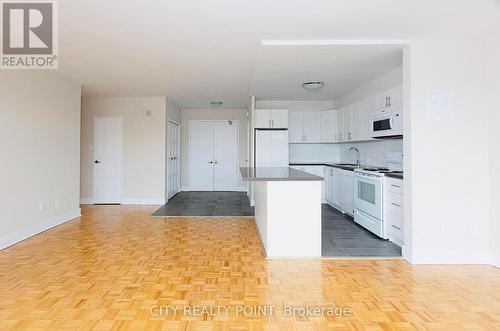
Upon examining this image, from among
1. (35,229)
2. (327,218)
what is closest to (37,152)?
(35,229)

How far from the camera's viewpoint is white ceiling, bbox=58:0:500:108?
8.55 ft

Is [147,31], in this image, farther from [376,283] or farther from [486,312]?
[486,312]

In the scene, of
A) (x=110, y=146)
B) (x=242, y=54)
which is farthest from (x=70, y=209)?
(x=242, y=54)

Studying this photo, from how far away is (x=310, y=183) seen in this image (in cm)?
338

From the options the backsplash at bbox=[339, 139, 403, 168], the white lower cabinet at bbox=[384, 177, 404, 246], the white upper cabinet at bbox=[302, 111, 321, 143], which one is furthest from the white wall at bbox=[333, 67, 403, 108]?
the white lower cabinet at bbox=[384, 177, 404, 246]

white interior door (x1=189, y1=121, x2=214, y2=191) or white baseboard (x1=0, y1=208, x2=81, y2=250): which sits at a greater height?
white interior door (x1=189, y1=121, x2=214, y2=191)

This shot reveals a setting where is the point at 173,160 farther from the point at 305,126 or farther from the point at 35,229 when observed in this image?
the point at 35,229

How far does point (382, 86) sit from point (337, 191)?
216 centimetres

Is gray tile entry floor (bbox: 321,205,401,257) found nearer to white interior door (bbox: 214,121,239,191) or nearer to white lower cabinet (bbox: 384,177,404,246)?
white lower cabinet (bbox: 384,177,404,246)

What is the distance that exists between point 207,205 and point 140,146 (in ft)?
6.90

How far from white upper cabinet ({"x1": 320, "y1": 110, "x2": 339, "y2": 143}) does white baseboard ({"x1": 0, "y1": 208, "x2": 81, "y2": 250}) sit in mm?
5386

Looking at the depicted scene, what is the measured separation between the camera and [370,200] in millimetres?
4375

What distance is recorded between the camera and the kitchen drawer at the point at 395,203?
3.71m
